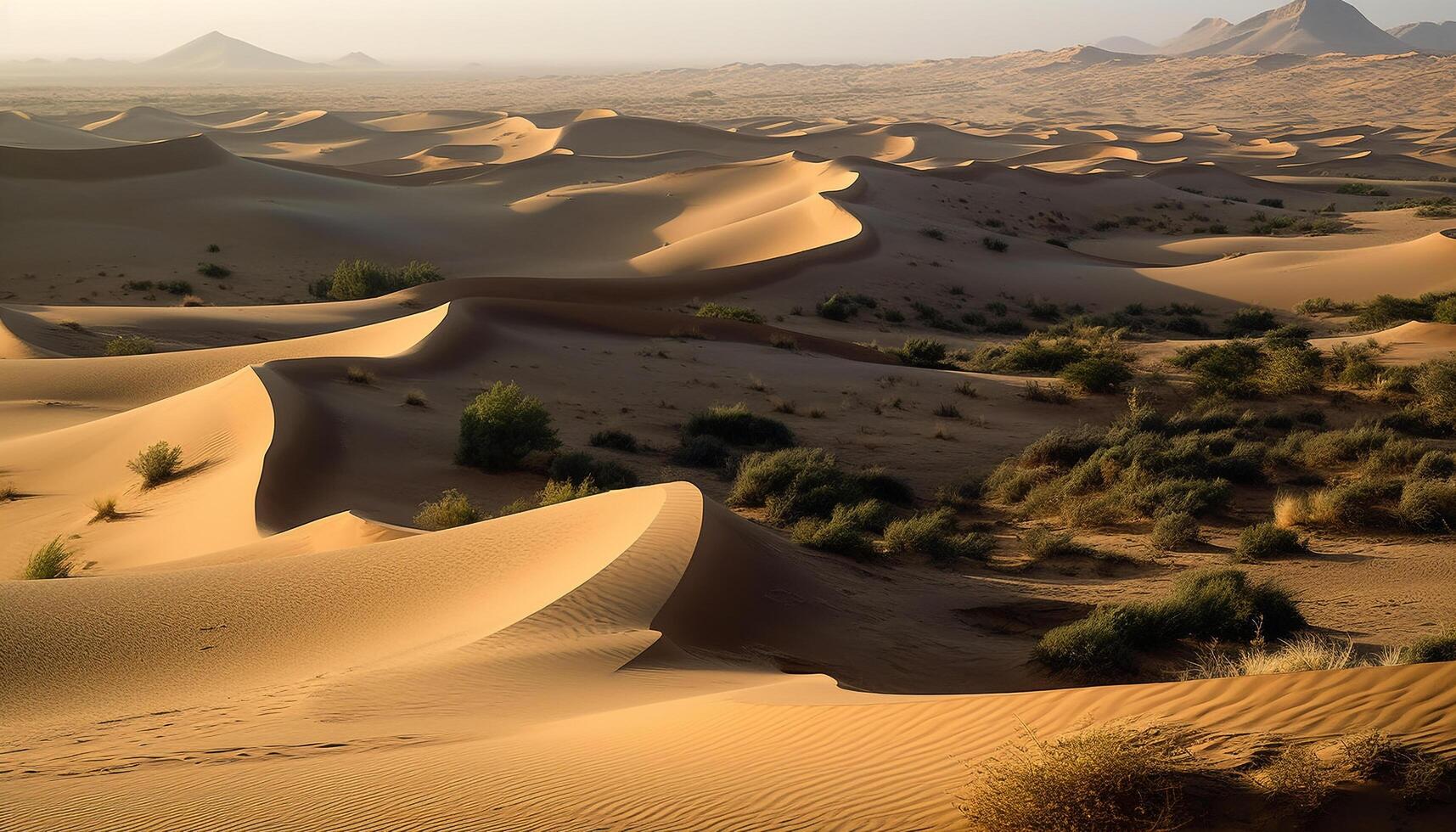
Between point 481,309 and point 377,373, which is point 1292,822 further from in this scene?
point 481,309

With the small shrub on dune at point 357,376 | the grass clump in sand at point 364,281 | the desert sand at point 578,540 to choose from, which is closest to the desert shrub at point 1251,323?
the desert sand at point 578,540

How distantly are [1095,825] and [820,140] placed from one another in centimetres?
8385

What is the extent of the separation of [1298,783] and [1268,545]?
25.4ft

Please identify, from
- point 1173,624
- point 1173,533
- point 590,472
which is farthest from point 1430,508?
point 590,472

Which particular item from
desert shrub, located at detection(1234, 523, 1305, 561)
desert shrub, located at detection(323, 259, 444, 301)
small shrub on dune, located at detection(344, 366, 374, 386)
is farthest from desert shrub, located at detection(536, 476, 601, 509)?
desert shrub, located at detection(323, 259, 444, 301)

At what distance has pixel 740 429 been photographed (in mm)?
17219

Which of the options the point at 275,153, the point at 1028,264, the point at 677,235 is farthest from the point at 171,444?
the point at 275,153

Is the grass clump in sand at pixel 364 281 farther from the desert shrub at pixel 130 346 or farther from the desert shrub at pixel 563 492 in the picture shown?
the desert shrub at pixel 563 492

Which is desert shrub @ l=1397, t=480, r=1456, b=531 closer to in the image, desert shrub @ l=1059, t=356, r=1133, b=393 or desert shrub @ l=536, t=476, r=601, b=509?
desert shrub @ l=1059, t=356, r=1133, b=393

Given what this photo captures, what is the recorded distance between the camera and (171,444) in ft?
50.5

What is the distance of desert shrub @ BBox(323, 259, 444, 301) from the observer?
1341 inches

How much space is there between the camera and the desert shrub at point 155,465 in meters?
14.3

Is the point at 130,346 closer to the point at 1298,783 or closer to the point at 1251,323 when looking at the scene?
the point at 1298,783

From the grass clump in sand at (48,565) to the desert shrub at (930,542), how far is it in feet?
28.1
